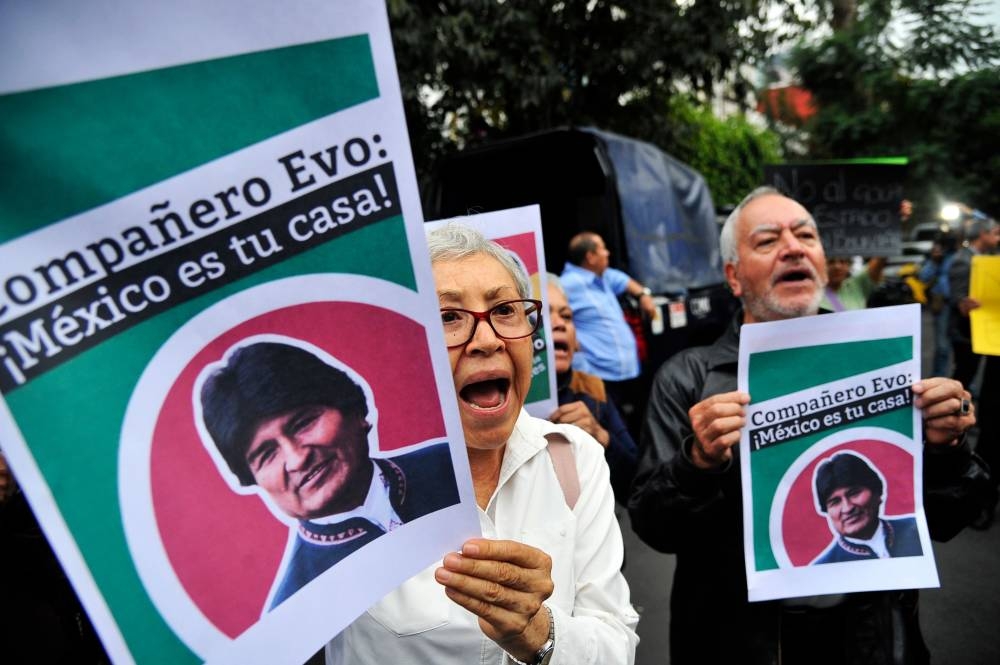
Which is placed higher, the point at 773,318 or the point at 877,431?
the point at 773,318

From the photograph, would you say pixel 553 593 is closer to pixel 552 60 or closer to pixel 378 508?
pixel 378 508

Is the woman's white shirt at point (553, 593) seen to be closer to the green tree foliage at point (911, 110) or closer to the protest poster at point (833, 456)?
the protest poster at point (833, 456)

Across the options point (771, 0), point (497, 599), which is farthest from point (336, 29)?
point (771, 0)

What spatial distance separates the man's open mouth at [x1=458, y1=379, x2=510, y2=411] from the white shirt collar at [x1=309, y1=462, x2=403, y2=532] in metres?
0.42

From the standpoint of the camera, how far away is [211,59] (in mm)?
774

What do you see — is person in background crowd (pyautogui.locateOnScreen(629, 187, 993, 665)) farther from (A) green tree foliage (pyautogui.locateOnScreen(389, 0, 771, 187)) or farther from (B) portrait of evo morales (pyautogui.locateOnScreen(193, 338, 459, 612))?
(A) green tree foliage (pyautogui.locateOnScreen(389, 0, 771, 187))

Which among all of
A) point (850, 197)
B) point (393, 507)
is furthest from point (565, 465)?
point (850, 197)

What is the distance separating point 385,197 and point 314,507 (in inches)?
15.0

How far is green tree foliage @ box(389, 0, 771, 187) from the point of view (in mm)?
7695

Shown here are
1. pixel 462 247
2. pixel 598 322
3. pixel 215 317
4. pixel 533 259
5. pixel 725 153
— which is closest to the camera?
pixel 215 317

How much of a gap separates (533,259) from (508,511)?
1041mm

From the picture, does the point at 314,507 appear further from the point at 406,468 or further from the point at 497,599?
the point at 497,599

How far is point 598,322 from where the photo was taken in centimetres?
555

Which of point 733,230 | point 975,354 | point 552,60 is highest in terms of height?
point 552,60
